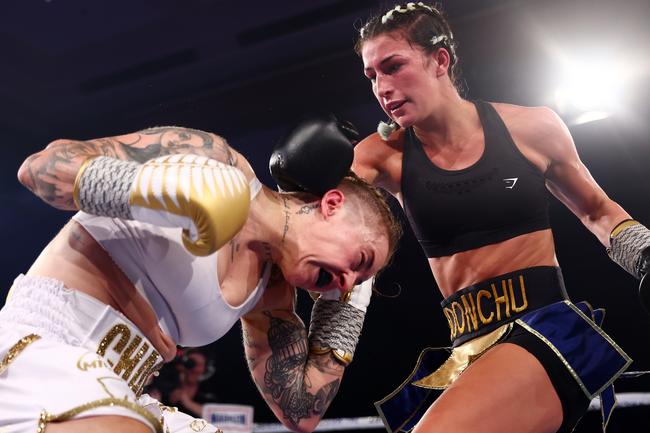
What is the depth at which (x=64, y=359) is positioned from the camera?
48.1 inches

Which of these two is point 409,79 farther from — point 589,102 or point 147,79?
point 147,79

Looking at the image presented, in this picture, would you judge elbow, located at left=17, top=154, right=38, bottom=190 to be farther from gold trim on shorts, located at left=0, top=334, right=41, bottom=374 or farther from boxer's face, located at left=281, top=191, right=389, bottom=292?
boxer's face, located at left=281, top=191, right=389, bottom=292

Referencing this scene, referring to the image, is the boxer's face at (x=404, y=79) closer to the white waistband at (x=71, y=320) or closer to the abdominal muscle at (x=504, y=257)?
the abdominal muscle at (x=504, y=257)

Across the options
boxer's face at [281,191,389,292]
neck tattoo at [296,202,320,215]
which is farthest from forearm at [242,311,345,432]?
neck tattoo at [296,202,320,215]

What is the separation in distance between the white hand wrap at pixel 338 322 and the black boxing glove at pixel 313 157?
0.31 m

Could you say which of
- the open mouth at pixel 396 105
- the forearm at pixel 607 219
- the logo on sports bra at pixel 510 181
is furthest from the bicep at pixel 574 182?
the open mouth at pixel 396 105

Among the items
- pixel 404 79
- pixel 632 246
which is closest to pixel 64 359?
pixel 404 79

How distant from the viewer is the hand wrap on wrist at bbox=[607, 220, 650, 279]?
1.89 metres

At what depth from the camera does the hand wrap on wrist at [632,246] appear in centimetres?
189

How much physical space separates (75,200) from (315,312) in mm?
794

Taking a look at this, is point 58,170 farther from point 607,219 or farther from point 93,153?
point 607,219

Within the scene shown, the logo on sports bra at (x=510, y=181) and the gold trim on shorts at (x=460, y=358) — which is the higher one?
the logo on sports bra at (x=510, y=181)

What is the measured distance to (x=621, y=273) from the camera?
135 inches

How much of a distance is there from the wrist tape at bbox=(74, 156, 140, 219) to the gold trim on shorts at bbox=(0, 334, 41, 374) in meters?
0.26
